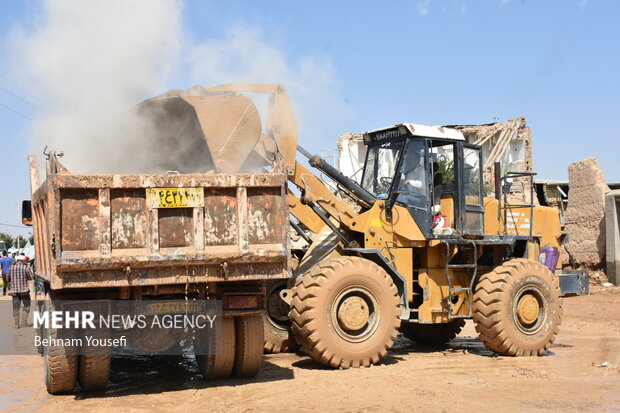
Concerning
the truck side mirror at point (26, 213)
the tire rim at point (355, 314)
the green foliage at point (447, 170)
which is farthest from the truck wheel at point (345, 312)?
the truck side mirror at point (26, 213)

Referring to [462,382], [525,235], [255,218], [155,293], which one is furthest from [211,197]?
[525,235]

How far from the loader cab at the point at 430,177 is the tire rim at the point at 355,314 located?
1.52m

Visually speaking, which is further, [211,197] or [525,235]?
[525,235]

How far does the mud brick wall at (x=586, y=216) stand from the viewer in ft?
72.4

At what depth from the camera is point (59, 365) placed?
7230 mm

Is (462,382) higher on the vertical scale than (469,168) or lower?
lower

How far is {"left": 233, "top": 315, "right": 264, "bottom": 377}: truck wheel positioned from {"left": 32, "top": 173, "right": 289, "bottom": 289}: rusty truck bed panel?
798 millimetres

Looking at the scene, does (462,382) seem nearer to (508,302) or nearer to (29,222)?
(508,302)

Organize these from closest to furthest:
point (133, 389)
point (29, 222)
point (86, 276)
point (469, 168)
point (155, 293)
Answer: point (86, 276) < point (155, 293) < point (133, 389) < point (29, 222) < point (469, 168)

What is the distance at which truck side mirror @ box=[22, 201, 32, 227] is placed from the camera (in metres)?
9.92

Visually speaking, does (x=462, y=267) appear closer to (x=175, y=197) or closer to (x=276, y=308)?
(x=276, y=308)

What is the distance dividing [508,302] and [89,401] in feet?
20.1

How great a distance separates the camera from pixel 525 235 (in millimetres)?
11156

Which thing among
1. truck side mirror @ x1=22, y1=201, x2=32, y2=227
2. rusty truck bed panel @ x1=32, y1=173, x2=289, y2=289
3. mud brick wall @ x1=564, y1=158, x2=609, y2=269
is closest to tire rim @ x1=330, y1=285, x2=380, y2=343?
rusty truck bed panel @ x1=32, y1=173, x2=289, y2=289
